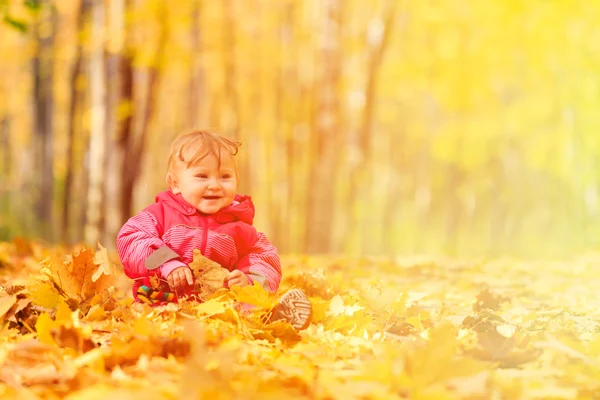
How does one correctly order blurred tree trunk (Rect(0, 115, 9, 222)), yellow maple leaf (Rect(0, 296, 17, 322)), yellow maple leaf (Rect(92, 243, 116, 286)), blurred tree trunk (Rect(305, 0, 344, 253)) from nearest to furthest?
yellow maple leaf (Rect(0, 296, 17, 322))
yellow maple leaf (Rect(92, 243, 116, 286))
blurred tree trunk (Rect(305, 0, 344, 253))
blurred tree trunk (Rect(0, 115, 9, 222))

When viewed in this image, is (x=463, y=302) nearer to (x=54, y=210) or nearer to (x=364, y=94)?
(x=364, y=94)

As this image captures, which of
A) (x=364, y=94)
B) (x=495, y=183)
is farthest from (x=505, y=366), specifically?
(x=495, y=183)

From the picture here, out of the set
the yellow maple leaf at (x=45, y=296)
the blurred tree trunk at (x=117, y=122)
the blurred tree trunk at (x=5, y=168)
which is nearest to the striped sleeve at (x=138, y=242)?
the yellow maple leaf at (x=45, y=296)

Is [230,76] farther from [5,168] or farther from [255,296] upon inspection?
[255,296]

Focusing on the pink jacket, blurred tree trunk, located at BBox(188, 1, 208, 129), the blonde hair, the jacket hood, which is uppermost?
blurred tree trunk, located at BBox(188, 1, 208, 129)

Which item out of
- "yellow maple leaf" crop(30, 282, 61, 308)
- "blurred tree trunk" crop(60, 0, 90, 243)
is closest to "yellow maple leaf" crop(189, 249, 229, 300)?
"yellow maple leaf" crop(30, 282, 61, 308)

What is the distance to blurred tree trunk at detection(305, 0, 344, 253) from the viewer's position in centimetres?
1179

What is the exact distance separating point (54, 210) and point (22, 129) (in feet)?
55.8

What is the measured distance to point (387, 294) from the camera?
3020 millimetres

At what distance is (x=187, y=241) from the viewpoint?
10.0ft

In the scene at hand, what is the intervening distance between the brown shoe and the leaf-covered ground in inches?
1.5

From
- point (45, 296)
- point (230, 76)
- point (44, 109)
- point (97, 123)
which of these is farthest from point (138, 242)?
point (230, 76)

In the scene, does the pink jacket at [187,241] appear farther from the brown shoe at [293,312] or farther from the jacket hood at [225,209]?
the brown shoe at [293,312]

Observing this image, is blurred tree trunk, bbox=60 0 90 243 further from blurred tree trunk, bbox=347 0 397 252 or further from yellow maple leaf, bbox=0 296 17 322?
yellow maple leaf, bbox=0 296 17 322
